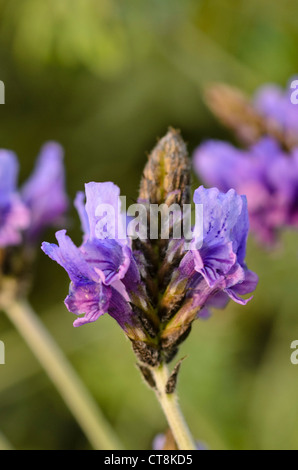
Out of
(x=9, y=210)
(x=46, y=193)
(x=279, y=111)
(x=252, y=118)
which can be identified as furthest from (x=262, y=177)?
(x=9, y=210)

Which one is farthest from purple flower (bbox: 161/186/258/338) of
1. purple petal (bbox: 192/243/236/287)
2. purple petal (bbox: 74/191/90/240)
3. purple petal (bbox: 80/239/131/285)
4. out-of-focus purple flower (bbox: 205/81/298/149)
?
out-of-focus purple flower (bbox: 205/81/298/149)

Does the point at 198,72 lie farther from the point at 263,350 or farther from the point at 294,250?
the point at 263,350

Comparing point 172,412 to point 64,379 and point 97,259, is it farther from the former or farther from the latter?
point 64,379

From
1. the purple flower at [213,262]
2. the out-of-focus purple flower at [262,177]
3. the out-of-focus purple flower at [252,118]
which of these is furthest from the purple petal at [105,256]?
the out-of-focus purple flower at [252,118]

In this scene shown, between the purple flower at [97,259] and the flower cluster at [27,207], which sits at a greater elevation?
the flower cluster at [27,207]

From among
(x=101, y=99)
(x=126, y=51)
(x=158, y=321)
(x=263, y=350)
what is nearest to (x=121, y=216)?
(x=158, y=321)

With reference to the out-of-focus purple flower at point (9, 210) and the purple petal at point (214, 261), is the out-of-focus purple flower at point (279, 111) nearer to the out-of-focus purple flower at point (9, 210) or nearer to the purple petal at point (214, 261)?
the out-of-focus purple flower at point (9, 210)

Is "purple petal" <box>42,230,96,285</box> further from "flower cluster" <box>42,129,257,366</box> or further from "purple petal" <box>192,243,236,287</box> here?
"purple petal" <box>192,243,236,287</box>
